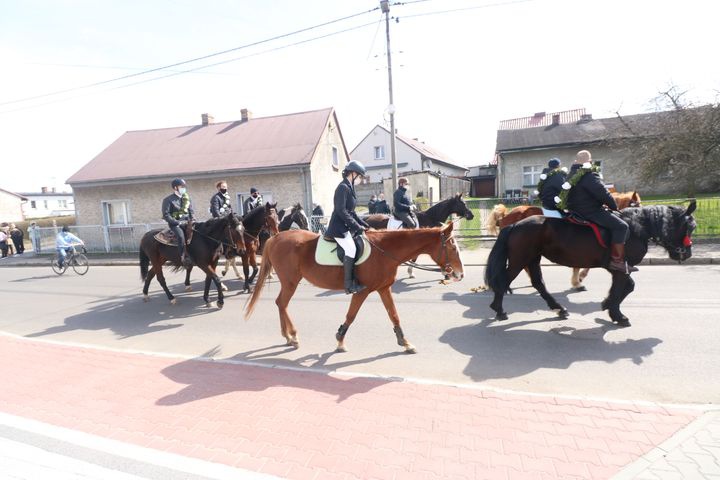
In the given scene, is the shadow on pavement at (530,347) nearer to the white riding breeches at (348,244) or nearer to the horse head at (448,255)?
the horse head at (448,255)

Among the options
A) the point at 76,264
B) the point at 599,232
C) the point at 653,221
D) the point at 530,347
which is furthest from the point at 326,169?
the point at 530,347

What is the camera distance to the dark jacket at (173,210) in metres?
8.82

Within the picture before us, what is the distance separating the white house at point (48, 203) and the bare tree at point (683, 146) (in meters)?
79.1

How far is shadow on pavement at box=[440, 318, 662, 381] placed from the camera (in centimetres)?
457

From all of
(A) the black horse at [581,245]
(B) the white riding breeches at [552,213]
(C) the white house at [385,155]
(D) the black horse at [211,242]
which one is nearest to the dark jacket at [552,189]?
(B) the white riding breeches at [552,213]

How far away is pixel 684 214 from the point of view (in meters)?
5.92

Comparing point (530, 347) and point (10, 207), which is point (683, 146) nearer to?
point (530, 347)

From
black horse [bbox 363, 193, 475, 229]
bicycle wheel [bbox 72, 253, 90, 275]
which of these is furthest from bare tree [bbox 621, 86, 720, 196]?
bicycle wheel [bbox 72, 253, 90, 275]

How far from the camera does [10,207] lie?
4656cm

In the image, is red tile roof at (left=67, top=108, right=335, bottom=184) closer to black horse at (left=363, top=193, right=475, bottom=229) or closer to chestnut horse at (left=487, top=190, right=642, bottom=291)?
black horse at (left=363, top=193, right=475, bottom=229)

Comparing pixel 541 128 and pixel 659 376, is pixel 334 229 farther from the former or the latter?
pixel 541 128

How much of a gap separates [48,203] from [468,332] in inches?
3395

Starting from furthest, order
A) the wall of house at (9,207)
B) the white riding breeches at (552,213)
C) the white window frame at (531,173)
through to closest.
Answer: the wall of house at (9,207), the white window frame at (531,173), the white riding breeches at (552,213)

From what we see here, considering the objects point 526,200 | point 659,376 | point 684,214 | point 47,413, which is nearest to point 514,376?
point 659,376
